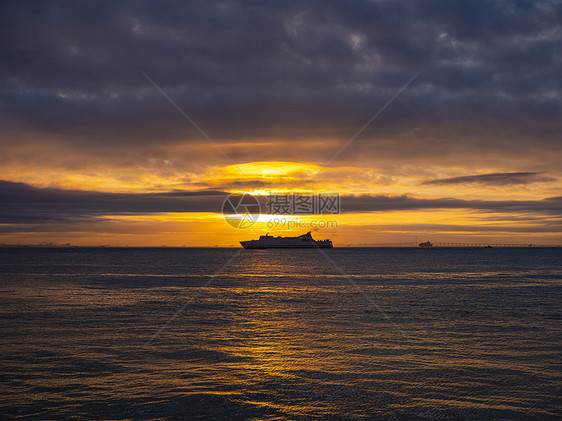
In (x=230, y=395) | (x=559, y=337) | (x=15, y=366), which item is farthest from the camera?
(x=559, y=337)

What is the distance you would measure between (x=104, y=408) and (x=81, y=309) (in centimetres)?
2582

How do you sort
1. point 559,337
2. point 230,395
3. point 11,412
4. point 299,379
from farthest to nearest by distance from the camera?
point 559,337, point 299,379, point 230,395, point 11,412

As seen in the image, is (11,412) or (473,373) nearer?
(11,412)

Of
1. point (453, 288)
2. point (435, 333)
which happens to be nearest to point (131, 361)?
point (435, 333)

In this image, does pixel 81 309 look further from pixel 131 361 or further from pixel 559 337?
pixel 559 337

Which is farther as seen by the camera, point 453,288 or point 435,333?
point 453,288

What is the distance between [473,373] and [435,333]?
9.45 meters

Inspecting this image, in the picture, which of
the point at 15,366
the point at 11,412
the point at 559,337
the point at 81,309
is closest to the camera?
the point at 11,412

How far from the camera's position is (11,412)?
1476 centimetres

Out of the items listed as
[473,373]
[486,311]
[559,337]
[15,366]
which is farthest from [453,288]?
[15,366]

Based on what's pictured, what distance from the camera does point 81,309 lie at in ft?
127

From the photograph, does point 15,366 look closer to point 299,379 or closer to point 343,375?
point 299,379

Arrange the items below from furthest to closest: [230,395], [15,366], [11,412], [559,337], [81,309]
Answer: [81,309] < [559,337] < [15,366] < [230,395] < [11,412]

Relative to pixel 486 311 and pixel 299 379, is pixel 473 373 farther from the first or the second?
pixel 486 311
